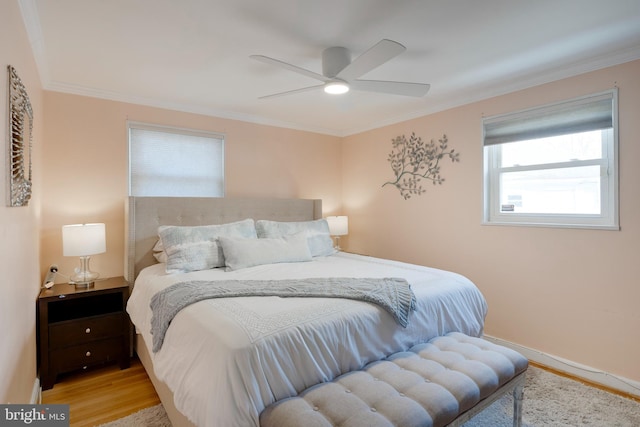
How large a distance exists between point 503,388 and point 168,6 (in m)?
2.59

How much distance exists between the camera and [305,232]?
11.2 feet

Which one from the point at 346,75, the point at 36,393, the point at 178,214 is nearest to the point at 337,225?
the point at 178,214

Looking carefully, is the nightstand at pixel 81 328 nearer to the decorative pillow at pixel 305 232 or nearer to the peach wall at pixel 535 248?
the decorative pillow at pixel 305 232

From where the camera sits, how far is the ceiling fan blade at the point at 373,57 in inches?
67.4

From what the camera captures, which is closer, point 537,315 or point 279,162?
point 537,315

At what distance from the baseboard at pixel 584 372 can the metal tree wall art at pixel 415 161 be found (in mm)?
1734

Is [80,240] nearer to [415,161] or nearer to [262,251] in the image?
[262,251]

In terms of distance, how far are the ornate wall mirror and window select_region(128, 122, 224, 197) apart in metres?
1.37

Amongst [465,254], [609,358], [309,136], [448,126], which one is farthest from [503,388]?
[309,136]

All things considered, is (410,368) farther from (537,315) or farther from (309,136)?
(309,136)

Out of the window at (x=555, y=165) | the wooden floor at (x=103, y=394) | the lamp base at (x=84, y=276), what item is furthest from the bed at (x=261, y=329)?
the window at (x=555, y=165)

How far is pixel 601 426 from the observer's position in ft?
6.34

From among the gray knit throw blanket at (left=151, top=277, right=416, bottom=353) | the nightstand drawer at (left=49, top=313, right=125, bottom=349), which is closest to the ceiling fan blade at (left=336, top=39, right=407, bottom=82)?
the gray knit throw blanket at (left=151, top=277, right=416, bottom=353)

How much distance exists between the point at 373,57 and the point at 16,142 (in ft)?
5.89
